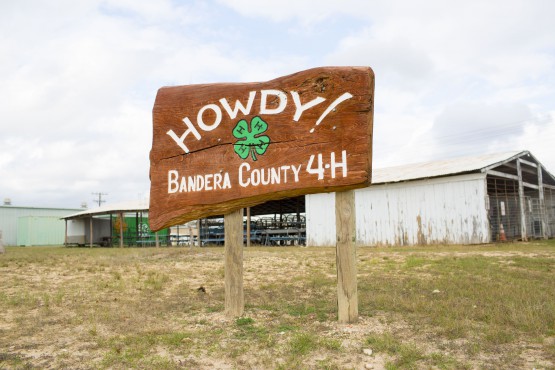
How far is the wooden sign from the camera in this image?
498 centimetres

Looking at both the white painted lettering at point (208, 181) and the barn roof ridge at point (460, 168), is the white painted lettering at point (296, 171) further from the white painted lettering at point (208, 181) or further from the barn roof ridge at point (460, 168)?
the barn roof ridge at point (460, 168)

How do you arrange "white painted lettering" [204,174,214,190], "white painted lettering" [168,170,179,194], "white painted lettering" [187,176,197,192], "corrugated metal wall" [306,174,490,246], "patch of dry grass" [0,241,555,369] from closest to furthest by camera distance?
"patch of dry grass" [0,241,555,369], "white painted lettering" [204,174,214,190], "white painted lettering" [187,176,197,192], "white painted lettering" [168,170,179,194], "corrugated metal wall" [306,174,490,246]

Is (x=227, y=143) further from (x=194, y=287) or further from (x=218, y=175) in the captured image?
(x=194, y=287)

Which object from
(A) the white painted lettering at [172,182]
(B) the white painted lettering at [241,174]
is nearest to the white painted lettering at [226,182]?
(B) the white painted lettering at [241,174]

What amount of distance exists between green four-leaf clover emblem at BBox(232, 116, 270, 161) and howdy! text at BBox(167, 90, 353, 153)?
0.13m

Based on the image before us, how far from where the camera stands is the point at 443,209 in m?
18.2

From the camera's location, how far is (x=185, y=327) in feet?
16.4

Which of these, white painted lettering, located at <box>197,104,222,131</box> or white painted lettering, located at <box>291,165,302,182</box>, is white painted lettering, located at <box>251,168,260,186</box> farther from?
white painted lettering, located at <box>197,104,222,131</box>

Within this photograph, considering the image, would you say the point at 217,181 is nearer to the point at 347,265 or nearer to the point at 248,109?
the point at 248,109

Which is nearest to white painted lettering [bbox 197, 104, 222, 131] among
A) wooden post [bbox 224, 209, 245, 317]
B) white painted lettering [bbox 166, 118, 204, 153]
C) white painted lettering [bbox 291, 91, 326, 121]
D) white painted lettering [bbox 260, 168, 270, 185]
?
white painted lettering [bbox 166, 118, 204, 153]

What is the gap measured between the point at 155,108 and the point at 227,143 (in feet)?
3.95

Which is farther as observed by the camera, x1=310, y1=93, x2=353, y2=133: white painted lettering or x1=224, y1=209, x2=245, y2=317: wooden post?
x1=224, y1=209, x2=245, y2=317: wooden post


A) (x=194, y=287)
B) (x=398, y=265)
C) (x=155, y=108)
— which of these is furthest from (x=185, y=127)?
(x=398, y=265)

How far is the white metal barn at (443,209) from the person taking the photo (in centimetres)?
1748
